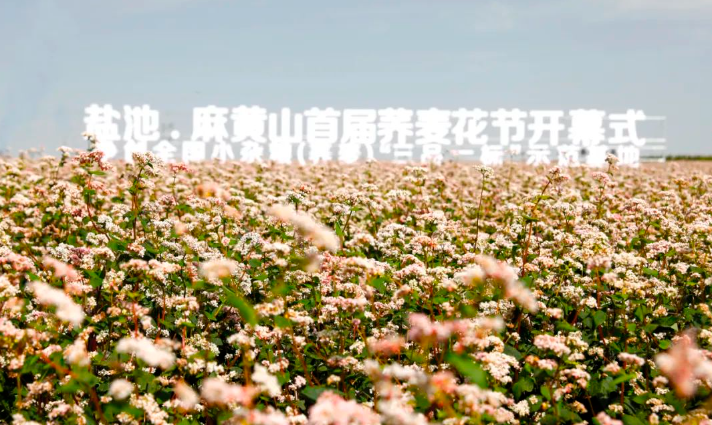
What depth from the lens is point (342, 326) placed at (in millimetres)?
4609

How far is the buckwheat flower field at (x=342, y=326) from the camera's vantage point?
11.1 feet

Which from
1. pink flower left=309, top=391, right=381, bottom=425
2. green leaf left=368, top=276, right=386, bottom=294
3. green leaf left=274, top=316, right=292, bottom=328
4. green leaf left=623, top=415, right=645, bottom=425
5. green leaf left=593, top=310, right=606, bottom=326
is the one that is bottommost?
green leaf left=623, top=415, right=645, bottom=425

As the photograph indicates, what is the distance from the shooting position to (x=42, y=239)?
26.9ft

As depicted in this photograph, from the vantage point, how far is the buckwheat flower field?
3.37 metres

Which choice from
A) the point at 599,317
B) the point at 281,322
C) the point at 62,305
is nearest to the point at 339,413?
the point at 281,322

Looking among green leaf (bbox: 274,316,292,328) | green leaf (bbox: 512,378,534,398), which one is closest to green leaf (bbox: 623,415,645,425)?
green leaf (bbox: 512,378,534,398)

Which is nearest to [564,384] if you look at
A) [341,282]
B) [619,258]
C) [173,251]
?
[619,258]

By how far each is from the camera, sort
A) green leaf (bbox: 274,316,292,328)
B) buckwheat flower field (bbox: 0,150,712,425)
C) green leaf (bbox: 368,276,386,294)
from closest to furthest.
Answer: buckwheat flower field (bbox: 0,150,712,425), green leaf (bbox: 274,316,292,328), green leaf (bbox: 368,276,386,294)

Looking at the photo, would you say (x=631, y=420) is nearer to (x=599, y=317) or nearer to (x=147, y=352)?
(x=599, y=317)

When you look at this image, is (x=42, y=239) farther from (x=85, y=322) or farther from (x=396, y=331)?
(x=396, y=331)

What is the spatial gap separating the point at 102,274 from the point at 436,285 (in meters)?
2.72

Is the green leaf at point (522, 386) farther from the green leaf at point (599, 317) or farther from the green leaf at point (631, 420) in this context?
the green leaf at point (599, 317)

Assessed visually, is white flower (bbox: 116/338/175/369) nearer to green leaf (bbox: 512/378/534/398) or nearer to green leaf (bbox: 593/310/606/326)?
green leaf (bbox: 512/378/534/398)

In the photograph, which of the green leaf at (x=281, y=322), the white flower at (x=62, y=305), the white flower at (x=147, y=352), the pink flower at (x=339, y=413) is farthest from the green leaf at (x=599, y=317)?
the white flower at (x=62, y=305)
